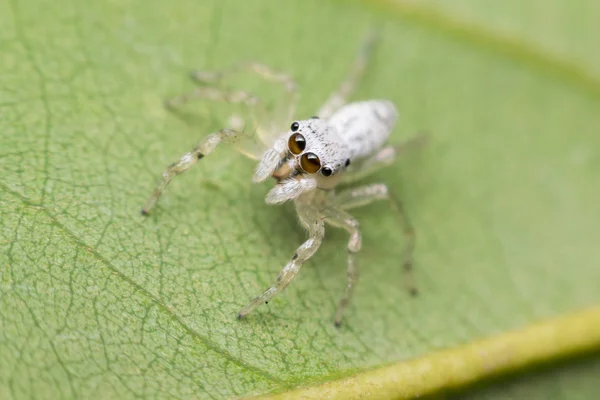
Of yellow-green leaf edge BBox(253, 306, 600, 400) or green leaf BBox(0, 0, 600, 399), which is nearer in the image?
green leaf BBox(0, 0, 600, 399)

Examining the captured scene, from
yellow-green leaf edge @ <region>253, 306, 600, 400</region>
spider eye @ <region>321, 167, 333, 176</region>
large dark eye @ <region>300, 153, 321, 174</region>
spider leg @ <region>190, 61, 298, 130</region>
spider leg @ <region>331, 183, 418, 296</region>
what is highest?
spider leg @ <region>190, 61, 298, 130</region>

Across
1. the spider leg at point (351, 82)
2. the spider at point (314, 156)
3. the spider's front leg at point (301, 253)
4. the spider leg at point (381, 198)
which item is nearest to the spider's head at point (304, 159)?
the spider at point (314, 156)

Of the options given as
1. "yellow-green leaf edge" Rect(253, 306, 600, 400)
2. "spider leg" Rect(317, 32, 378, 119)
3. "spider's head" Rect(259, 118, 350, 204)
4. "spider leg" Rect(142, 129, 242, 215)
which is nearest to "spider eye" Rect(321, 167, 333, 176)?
"spider's head" Rect(259, 118, 350, 204)

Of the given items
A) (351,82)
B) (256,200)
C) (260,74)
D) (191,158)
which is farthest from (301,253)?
(351,82)

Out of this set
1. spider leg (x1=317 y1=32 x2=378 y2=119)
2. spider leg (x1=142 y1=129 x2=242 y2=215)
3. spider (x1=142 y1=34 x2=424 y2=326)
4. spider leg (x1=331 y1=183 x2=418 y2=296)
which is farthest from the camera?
spider leg (x1=317 y1=32 x2=378 y2=119)

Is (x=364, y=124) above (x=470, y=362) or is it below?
above

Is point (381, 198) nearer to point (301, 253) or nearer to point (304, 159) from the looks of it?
point (304, 159)

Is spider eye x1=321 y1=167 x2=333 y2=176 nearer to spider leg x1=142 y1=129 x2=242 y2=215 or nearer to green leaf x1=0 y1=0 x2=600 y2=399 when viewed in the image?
green leaf x1=0 y1=0 x2=600 y2=399
